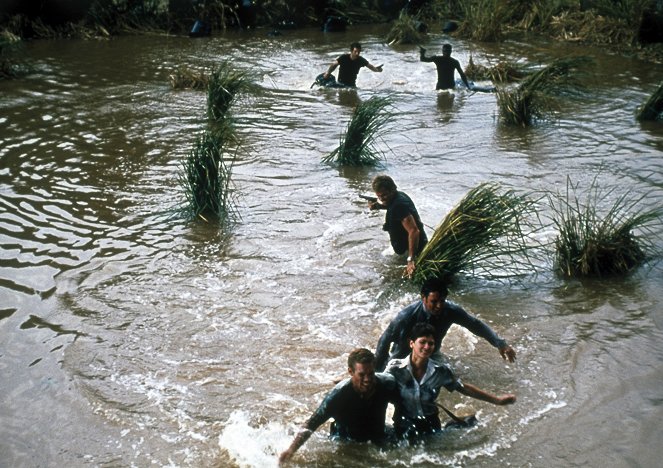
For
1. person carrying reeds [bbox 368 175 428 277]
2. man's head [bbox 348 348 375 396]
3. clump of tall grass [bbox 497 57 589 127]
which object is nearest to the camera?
man's head [bbox 348 348 375 396]

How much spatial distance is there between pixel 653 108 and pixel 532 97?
2.16m

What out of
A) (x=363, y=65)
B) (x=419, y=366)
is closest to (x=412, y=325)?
(x=419, y=366)

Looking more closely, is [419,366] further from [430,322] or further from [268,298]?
[268,298]

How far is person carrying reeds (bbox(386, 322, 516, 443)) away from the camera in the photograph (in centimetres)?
561

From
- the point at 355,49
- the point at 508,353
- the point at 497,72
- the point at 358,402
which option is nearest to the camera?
the point at 358,402

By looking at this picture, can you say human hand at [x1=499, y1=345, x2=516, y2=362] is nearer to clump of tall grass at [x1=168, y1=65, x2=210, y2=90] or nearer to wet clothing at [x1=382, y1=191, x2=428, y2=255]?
wet clothing at [x1=382, y1=191, x2=428, y2=255]

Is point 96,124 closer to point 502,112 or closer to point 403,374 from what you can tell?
point 502,112

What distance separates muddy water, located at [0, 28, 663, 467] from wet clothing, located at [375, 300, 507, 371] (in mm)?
578

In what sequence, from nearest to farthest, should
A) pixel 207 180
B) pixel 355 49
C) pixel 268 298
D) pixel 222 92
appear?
pixel 268 298 → pixel 207 180 → pixel 222 92 → pixel 355 49

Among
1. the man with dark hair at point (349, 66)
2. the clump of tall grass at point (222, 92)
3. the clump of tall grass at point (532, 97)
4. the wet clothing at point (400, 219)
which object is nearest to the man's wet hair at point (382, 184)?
the wet clothing at point (400, 219)

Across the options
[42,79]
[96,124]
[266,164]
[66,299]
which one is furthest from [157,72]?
[66,299]

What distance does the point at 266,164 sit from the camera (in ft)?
40.5

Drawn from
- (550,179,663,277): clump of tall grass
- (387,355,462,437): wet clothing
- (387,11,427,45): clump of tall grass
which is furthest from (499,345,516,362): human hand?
(387,11,427,45): clump of tall grass

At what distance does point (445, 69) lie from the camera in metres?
16.9
